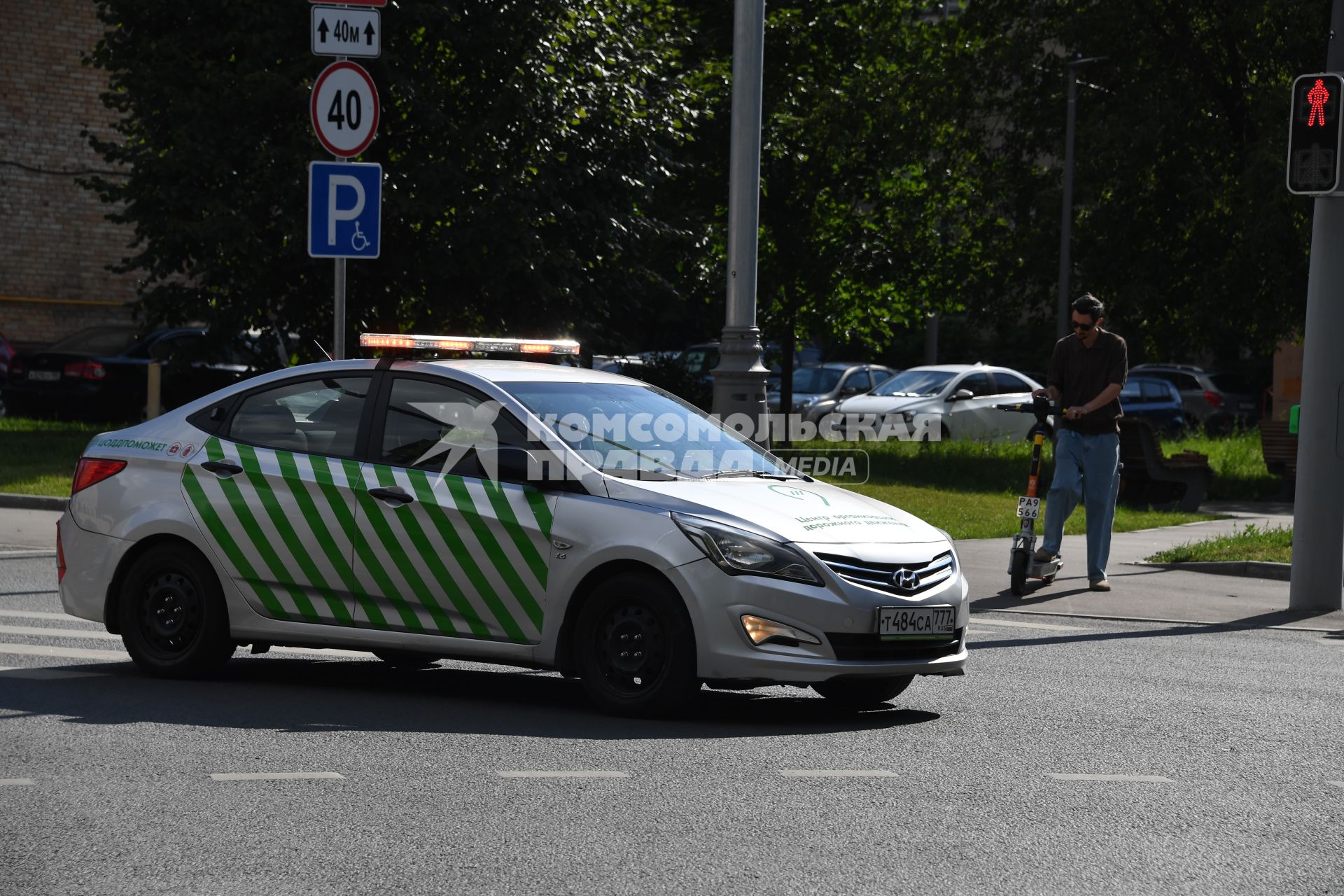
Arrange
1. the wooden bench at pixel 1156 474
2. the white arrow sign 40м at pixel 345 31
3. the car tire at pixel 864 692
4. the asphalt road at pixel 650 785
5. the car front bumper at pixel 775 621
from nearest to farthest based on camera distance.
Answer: the asphalt road at pixel 650 785
the car front bumper at pixel 775 621
the car tire at pixel 864 692
the white arrow sign 40м at pixel 345 31
the wooden bench at pixel 1156 474

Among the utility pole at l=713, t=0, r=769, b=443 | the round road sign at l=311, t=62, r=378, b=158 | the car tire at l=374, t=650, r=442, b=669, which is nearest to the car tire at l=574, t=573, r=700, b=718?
the car tire at l=374, t=650, r=442, b=669

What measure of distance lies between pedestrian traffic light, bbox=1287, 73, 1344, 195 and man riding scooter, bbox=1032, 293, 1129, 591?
5.19ft

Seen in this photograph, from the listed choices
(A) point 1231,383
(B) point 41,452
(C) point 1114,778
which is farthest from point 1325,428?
(A) point 1231,383

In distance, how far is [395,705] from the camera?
7766 millimetres

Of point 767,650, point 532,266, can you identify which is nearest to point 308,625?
point 767,650

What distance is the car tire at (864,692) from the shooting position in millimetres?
7846

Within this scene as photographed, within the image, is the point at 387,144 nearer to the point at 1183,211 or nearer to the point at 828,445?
the point at 828,445

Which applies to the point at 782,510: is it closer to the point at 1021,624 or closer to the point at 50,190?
the point at 1021,624

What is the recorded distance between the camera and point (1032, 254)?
2738 cm

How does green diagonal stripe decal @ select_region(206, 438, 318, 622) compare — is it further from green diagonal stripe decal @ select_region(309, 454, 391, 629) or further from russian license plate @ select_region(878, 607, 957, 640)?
russian license plate @ select_region(878, 607, 957, 640)

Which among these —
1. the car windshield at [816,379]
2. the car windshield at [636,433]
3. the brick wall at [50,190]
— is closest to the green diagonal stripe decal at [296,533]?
the car windshield at [636,433]

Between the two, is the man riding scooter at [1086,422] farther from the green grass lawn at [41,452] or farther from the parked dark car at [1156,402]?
the parked dark car at [1156,402]

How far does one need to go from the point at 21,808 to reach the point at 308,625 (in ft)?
7.90

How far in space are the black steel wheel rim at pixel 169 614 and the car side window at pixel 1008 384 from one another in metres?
24.8
